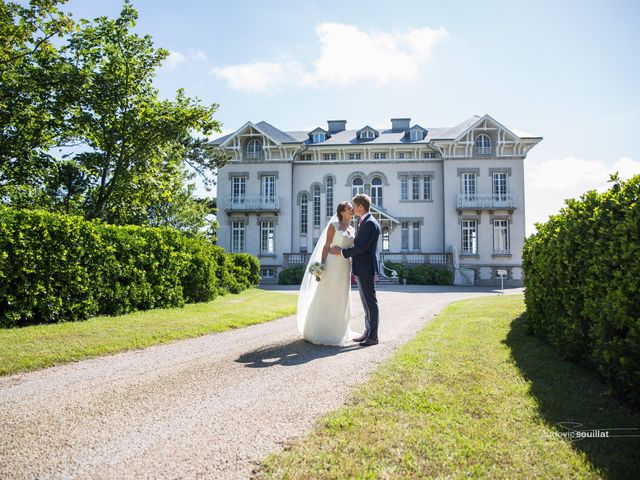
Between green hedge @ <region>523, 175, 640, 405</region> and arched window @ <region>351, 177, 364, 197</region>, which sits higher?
arched window @ <region>351, 177, 364, 197</region>

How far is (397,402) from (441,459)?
40.9 inches

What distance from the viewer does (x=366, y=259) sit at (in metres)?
6.98

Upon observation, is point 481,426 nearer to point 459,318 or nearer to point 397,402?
point 397,402

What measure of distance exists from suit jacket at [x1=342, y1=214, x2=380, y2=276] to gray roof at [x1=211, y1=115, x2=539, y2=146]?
89.3 ft

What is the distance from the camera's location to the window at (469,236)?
32125mm

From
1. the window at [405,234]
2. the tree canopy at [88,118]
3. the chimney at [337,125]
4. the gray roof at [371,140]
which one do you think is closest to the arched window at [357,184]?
the gray roof at [371,140]

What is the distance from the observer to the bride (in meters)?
6.85

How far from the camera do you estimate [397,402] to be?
12.6ft

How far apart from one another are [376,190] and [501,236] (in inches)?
396

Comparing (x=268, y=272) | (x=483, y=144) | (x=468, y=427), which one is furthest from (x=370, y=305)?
(x=483, y=144)

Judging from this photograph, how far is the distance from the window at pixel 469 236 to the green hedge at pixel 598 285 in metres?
26.2

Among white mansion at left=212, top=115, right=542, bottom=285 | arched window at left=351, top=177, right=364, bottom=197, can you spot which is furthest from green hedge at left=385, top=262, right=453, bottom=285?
arched window at left=351, top=177, right=364, bottom=197

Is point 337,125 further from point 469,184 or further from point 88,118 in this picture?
point 88,118

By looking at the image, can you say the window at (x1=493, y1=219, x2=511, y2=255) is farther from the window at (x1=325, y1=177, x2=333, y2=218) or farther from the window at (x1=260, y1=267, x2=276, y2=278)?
the window at (x1=260, y1=267, x2=276, y2=278)
